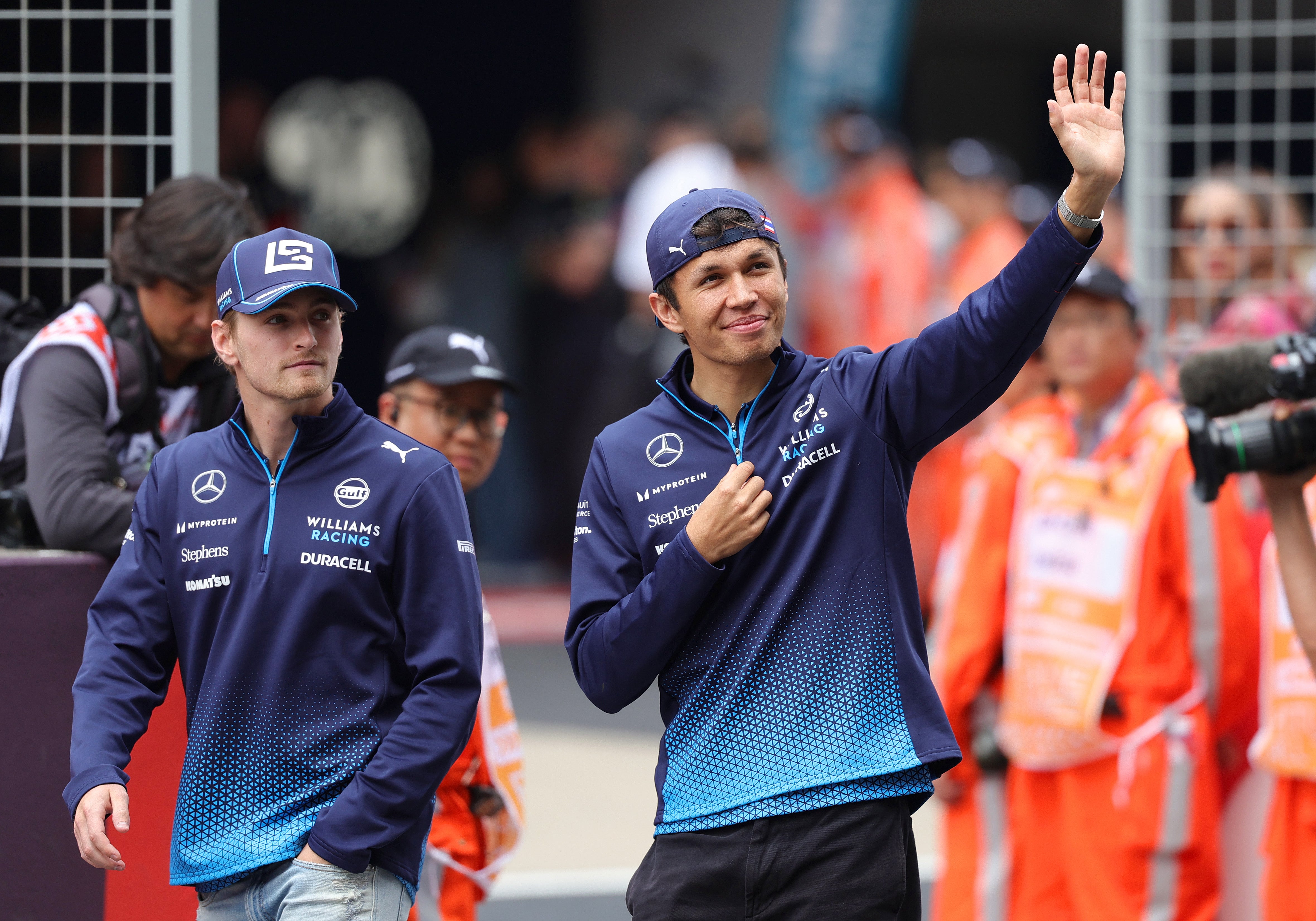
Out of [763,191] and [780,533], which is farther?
[763,191]

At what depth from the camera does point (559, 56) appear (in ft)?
44.1

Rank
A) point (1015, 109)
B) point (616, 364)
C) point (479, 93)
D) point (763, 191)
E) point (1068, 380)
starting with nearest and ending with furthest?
point (1068, 380)
point (763, 191)
point (616, 364)
point (479, 93)
point (1015, 109)

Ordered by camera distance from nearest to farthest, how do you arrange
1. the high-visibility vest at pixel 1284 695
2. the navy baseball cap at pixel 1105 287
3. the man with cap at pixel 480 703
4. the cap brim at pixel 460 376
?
the man with cap at pixel 480 703
the cap brim at pixel 460 376
the high-visibility vest at pixel 1284 695
the navy baseball cap at pixel 1105 287

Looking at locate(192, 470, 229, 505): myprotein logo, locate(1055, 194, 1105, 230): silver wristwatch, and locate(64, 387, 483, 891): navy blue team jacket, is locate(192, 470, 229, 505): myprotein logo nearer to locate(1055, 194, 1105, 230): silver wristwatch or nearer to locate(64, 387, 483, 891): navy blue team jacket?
locate(64, 387, 483, 891): navy blue team jacket

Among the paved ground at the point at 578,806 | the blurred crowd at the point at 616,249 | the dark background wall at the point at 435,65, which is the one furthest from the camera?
the dark background wall at the point at 435,65

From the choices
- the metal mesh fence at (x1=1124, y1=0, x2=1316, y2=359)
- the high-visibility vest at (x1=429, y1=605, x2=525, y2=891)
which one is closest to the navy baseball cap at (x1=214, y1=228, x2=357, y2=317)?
the high-visibility vest at (x1=429, y1=605, x2=525, y2=891)

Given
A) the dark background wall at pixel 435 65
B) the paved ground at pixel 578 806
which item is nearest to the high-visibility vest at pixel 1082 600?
the paved ground at pixel 578 806

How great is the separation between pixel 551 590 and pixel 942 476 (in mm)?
3446

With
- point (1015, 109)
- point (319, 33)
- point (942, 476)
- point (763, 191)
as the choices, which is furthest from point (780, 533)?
point (1015, 109)

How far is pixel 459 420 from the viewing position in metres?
3.93

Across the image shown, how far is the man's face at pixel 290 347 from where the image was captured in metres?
2.98

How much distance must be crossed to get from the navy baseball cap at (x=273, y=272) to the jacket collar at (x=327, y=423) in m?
0.18

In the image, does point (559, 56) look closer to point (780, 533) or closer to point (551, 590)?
point (551, 590)

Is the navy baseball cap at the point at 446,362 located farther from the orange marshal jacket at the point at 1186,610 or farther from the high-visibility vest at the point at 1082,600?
the orange marshal jacket at the point at 1186,610
